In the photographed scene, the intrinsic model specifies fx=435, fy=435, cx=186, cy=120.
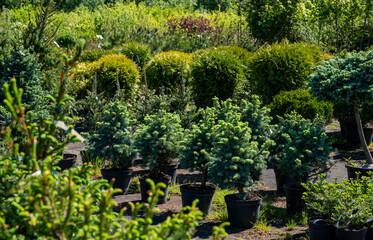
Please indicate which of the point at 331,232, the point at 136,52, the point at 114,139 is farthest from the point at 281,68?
the point at 136,52

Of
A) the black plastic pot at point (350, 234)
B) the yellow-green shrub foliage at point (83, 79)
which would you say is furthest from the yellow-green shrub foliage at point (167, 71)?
the black plastic pot at point (350, 234)

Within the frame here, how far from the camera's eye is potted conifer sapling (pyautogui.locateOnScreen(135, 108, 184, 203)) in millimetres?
5227

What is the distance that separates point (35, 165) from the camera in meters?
1.81

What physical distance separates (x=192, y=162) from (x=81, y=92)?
6.23m

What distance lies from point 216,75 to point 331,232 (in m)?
5.03

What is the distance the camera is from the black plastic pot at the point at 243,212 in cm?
452

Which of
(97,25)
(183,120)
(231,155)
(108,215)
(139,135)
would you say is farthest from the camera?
(97,25)

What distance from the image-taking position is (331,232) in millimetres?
3914

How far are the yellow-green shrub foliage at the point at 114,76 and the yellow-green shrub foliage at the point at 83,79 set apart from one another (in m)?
0.31

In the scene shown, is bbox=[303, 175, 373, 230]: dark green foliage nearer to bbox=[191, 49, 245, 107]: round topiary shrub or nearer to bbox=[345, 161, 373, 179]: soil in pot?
bbox=[345, 161, 373, 179]: soil in pot

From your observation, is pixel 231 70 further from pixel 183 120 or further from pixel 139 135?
pixel 139 135

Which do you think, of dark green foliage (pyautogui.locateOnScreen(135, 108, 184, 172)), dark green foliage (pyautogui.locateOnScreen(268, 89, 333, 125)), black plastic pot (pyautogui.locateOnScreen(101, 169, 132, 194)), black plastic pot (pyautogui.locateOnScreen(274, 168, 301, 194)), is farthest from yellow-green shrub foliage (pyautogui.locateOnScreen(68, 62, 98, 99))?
black plastic pot (pyautogui.locateOnScreen(274, 168, 301, 194))

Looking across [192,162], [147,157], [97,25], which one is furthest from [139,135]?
[97,25]

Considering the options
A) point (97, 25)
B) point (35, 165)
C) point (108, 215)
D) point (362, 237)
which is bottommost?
point (362, 237)
